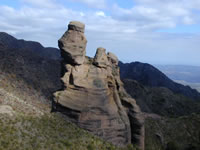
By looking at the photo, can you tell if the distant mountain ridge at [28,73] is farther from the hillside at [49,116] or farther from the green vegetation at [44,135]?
the green vegetation at [44,135]

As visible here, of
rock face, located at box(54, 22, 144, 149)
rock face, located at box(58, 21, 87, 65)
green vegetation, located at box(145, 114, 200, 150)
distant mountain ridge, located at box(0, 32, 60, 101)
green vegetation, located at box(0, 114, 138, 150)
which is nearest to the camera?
green vegetation, located at box(0, 114, 138, 150)

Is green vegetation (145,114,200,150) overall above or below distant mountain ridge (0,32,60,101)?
below

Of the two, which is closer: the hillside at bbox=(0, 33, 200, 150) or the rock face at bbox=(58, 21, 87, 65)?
the hillside at bbox=(0, 33, 200, 150)

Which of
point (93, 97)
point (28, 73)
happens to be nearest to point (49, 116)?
point (93, 97)

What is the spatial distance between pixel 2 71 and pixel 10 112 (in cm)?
5497

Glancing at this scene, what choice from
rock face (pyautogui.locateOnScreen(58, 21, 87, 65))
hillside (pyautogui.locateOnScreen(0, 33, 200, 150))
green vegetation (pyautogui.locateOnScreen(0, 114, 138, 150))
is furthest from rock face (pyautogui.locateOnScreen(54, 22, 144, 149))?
green vegetation (pyautogui.locateOnScreen(0, 114, 138, 150))

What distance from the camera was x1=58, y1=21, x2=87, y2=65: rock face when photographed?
111 feet

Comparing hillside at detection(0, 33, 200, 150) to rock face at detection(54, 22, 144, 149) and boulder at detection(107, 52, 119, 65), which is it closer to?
rock face at detection(54, 22, 144, 149)

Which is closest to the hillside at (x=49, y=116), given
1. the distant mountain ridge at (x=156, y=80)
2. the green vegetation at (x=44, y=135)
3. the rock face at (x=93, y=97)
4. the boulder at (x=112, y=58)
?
the green vegetation at (x=44, y=135)

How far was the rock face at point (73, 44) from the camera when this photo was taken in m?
33.9

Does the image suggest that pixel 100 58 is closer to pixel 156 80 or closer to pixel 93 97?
pixel 93 97

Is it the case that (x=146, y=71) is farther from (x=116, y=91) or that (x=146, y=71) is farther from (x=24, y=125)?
(x=24, y=125)

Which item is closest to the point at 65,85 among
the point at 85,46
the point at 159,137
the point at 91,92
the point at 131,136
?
the point at 91,92

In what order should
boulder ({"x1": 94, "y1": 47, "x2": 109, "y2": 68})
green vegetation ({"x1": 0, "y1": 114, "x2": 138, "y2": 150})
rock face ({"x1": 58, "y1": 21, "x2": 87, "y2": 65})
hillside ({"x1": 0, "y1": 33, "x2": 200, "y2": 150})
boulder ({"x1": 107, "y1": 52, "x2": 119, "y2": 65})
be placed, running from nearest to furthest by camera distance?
green vegetation ({"x1": 0, "y1": 114, "x2": 138, "y2": 150}) < hillside ({"x1": 0, "y1": 33, "x2": 200, "y2": 150}) < rock face ({"x1": 58, "y1": 21, "x2": 87, "y2": 65}) < boulder ({"x1": 94, "y1": 47, "x2": 109, "y2": 68}) < boulder ({"x1": 107, "y1": 52, "x2": 119, "y2": 65})
